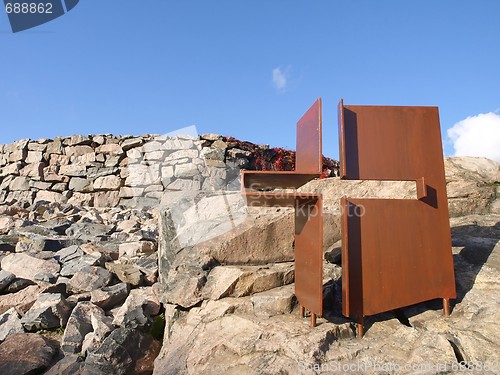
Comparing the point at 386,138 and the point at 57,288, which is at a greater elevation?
the point at 386,138

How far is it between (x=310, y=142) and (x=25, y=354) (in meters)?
2.84

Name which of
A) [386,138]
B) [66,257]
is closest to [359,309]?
[386,138]

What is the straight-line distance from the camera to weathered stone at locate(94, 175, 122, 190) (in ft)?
31.1

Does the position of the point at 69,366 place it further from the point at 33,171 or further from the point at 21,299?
the point at 33,171

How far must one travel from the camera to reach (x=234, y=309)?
2.57 meters

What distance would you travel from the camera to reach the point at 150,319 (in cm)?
330

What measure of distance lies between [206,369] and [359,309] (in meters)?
1.00

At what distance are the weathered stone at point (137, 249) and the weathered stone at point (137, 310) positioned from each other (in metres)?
1.11

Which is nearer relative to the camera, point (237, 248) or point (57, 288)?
point (237, 248)

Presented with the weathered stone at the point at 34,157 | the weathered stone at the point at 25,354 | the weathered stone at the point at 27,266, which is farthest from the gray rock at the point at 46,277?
the weathered stone at the point at 34,157

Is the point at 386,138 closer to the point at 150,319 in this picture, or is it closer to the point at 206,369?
the point at 206,369

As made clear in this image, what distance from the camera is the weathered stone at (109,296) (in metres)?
3.68

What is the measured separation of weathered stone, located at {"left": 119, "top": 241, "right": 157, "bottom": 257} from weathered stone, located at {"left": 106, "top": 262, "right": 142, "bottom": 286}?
1.32 ft

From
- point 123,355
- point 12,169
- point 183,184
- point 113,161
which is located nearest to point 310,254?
point 123,355
